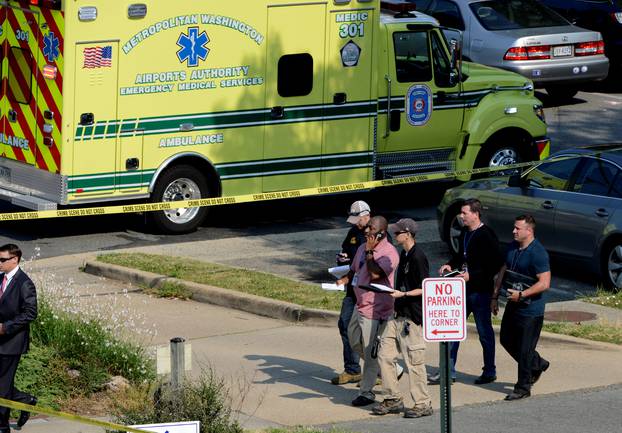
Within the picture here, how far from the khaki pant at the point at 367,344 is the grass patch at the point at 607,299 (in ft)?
11.7

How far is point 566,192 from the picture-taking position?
14711mm

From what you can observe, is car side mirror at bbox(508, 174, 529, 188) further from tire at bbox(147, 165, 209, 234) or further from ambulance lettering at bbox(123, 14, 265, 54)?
tire at bbox(147, 165, 209, 234)

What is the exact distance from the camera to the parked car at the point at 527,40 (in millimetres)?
22484

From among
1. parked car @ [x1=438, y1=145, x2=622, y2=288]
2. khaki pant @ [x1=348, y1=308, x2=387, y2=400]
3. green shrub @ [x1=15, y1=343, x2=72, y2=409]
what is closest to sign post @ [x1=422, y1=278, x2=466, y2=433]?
khaki pant @ [x1=348, y1=308, x2=387, y2=400]

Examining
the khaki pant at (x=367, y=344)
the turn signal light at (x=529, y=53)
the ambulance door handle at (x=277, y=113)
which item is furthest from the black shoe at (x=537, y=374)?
the turn signal light at (x=529, y=53)

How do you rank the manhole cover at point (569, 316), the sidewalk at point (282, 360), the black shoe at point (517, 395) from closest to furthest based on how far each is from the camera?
the sidewalk at point (282, 360)
the black shoe at point (517, 395)
the manhole cover at point (569, 316)

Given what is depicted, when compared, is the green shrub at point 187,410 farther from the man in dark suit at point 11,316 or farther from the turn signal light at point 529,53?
the turn signal light at point 529,53

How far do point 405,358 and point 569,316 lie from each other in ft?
10.3

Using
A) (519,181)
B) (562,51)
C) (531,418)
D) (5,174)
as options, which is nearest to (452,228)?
(519,181)

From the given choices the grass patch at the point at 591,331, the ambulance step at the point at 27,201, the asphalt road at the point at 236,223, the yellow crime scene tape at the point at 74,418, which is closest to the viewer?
the yellow crime scene tape at the point at 74,418

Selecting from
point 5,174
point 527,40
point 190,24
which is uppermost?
point 190,24

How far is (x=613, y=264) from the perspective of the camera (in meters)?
14.2

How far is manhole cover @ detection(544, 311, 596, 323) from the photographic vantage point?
1314 centimetres

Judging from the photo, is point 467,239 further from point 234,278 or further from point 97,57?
point 97,57
